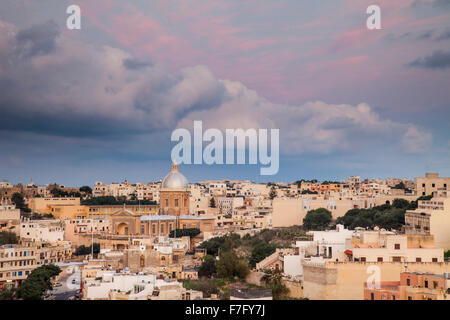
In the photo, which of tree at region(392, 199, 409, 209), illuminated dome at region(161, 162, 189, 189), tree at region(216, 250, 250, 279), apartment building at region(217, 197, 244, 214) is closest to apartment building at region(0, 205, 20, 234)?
illuminated dome at region(161, 162, 189, 189)

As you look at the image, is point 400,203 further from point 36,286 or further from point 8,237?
point 36,286

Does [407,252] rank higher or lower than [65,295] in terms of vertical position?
higher

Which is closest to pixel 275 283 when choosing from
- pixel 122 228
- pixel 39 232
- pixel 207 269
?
A: pixel 207 269

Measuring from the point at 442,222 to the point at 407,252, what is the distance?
4928mm

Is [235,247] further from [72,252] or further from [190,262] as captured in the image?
[72,252]

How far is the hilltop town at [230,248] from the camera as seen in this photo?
55.0ft

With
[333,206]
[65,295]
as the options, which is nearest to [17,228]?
[65,295]

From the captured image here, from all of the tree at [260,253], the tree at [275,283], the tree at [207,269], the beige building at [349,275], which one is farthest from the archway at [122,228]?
the beige building at [349,275]

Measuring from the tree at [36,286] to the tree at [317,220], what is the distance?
1432 cm

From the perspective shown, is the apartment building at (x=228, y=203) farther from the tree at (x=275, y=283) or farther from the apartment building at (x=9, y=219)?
the tree at (x=275, y=283)

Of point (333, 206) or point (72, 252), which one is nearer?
point (72, 252)

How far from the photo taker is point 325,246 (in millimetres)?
19859

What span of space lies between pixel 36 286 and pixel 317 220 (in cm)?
1626
